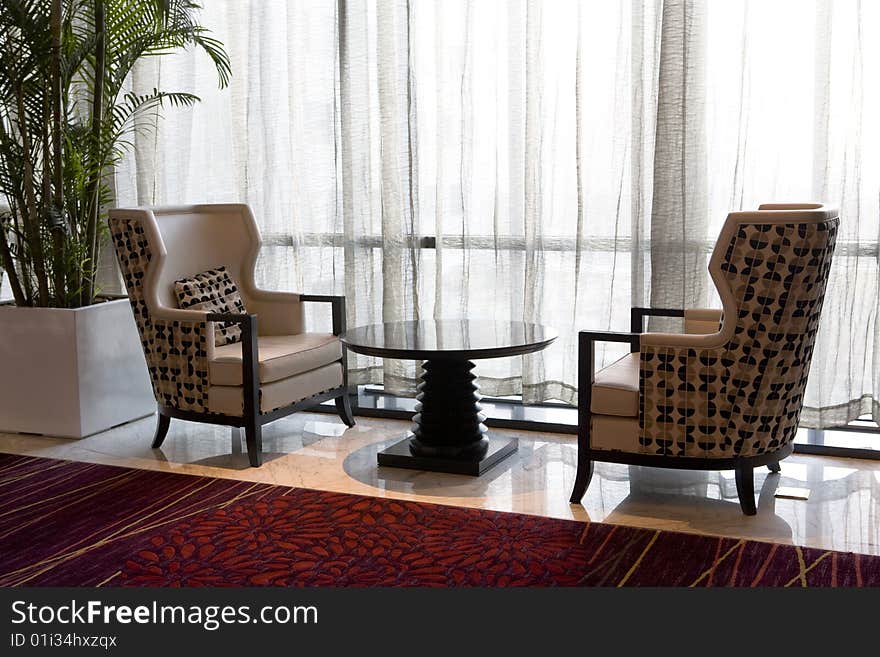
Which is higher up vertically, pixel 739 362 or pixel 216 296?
pixel 216 296

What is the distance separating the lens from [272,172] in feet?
18.5

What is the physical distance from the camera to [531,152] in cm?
504

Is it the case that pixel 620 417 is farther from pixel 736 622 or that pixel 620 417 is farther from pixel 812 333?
pixel 736 622

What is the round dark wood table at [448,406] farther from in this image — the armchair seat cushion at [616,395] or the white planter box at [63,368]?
the white planter box at [63,368]

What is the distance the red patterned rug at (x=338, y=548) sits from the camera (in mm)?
3256

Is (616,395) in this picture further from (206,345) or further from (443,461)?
(206,345)

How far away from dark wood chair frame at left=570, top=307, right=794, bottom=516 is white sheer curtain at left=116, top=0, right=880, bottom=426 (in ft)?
3.40

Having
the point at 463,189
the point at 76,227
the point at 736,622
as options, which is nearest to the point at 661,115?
the point at 463,189

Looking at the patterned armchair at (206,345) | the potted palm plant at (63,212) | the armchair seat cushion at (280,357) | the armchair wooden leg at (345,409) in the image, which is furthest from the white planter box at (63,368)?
the armchair wooden leg at (345,409)

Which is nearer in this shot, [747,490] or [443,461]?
[747,490]

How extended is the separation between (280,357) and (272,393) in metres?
0.17

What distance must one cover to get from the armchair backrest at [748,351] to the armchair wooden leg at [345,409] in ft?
6.23

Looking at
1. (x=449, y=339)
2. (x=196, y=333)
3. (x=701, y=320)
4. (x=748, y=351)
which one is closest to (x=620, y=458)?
(x=748, y=351)

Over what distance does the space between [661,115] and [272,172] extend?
7.14ft
